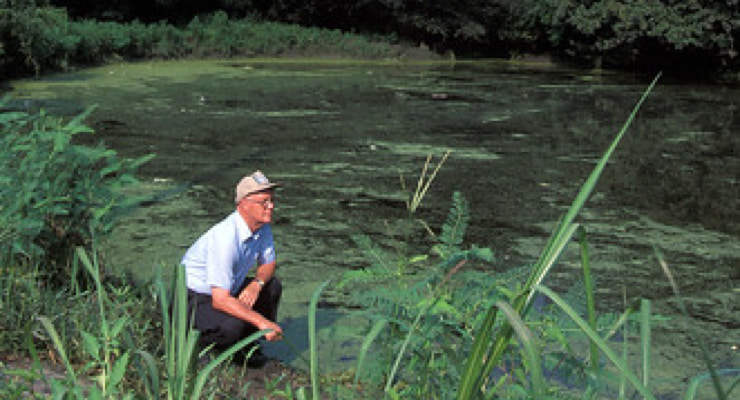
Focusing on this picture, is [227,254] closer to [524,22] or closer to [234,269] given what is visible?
[234,269]

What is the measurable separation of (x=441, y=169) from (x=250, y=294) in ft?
18.3

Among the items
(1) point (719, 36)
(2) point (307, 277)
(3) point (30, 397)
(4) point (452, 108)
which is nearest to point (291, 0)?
(1) point (719, 36)

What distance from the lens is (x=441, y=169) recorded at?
9336 mm

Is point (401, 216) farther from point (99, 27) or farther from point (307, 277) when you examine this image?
point (99, 27)

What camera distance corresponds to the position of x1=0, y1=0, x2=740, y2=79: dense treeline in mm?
22255

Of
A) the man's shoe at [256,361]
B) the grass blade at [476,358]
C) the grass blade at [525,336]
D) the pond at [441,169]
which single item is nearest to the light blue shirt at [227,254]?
the man's shoe at [256,361]

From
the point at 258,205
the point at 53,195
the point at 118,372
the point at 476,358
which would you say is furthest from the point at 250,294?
the point at 476,358

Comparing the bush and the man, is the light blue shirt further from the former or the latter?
the bush

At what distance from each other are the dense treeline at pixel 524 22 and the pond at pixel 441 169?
498 centimetres

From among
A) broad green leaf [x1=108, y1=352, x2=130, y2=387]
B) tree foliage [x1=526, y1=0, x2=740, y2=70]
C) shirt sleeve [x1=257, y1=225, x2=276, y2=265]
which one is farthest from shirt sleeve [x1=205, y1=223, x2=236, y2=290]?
tree foliage [x1=526, y1=0, x2=740, y2=70]

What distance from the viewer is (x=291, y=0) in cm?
Result: 2647

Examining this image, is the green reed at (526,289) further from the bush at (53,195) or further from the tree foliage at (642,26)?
the tree foliage at (642,26)

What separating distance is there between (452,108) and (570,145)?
11.7 ft

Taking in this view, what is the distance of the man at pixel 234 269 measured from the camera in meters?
3.73
